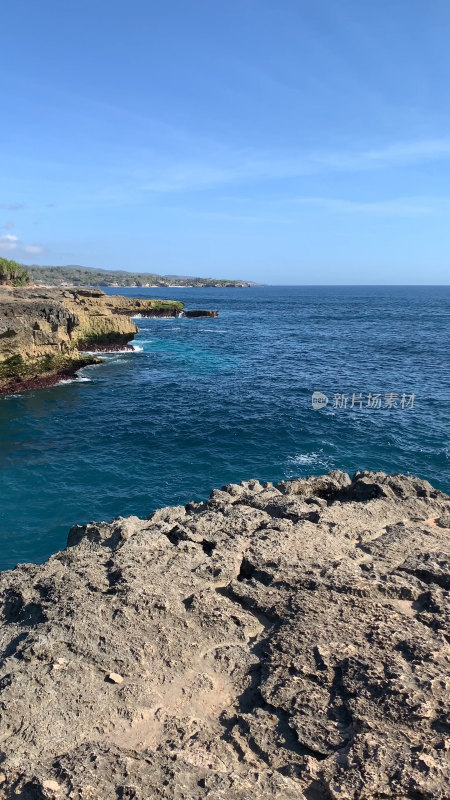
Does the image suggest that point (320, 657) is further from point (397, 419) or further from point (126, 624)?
point (397, 419)

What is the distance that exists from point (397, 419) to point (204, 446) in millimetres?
14339

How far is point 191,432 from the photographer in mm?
31547

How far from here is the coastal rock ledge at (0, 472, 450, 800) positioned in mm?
6949

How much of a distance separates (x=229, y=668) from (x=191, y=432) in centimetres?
2275

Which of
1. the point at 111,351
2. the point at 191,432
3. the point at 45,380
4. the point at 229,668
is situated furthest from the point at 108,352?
the point at 229,668

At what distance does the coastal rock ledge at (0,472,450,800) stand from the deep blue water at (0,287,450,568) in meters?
9.22

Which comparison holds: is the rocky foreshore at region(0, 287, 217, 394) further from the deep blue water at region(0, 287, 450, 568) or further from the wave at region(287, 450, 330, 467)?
the wave at region(287, 450, 330, 467)

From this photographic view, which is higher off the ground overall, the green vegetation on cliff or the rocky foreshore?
the green vegetation on cliff

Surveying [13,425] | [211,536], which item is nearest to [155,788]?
[211,536]

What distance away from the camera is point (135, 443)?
29797mm

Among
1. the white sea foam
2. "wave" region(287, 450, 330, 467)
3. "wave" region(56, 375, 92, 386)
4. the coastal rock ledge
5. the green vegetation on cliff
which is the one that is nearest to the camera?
the coastal rock ledge

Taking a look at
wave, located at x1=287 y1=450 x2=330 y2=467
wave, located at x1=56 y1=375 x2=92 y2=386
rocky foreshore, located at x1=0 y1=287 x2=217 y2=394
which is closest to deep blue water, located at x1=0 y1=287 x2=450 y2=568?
wave, located at x1=287 y1=450 x2=330 y2=467

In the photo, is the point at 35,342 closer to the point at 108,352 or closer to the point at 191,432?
the point at 191,432

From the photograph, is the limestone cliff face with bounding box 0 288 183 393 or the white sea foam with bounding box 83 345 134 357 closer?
the limestone cliff face with bounding box 0 288 183 393
